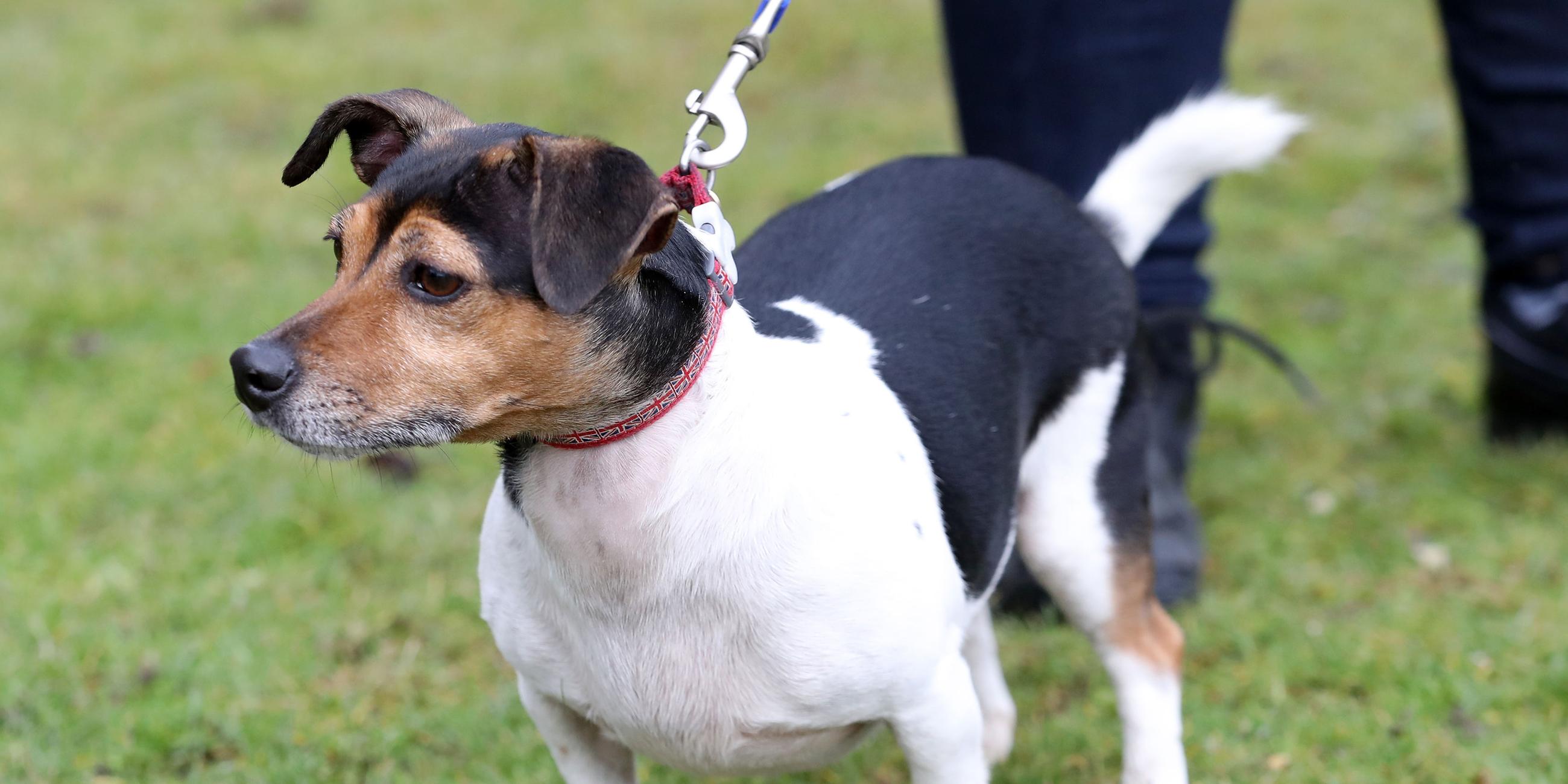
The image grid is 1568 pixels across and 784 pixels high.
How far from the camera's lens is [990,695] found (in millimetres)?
3463

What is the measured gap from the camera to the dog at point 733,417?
2.16 meters

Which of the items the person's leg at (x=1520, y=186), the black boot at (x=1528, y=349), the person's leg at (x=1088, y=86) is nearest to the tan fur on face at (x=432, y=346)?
the person's leg at (x=1088, y=86)

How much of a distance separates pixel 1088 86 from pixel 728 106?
5.20 ft

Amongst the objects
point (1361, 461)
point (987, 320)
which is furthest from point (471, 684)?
point (1361, 461)

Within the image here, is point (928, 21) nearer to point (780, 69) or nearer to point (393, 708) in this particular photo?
point (780, 69)

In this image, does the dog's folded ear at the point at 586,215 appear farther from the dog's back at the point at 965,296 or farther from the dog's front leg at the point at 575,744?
the dog's front leg at the point at 575,744

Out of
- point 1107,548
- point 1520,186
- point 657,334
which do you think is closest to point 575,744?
point 657,334

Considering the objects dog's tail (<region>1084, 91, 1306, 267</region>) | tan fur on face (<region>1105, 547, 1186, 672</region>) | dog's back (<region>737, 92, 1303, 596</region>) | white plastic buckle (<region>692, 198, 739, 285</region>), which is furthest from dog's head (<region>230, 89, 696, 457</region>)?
dog's tail (<region>1084, 91, 1306, 267</region>)

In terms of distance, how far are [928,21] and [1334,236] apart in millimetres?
3948

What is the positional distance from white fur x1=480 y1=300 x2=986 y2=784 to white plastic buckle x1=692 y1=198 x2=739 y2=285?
78mm

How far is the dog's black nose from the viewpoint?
2109 millimetres

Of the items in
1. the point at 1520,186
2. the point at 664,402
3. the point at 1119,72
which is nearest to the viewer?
the point at 664,402

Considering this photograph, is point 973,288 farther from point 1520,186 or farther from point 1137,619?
point 1520,186

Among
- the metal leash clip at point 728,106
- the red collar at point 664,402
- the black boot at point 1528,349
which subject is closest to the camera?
the red collar at point 664,402
